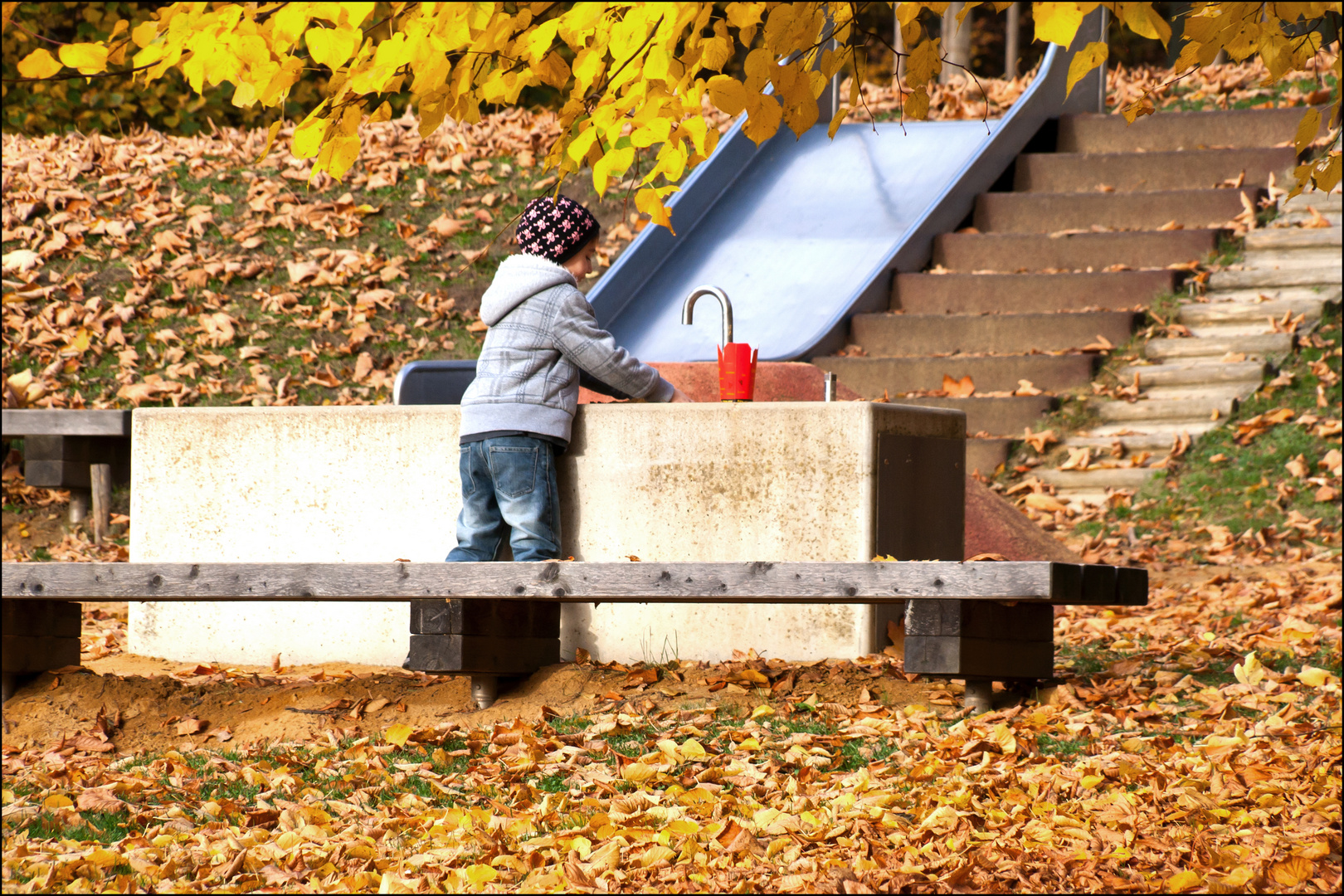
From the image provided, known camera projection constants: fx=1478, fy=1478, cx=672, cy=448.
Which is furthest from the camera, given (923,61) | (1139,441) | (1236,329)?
(1236,329)

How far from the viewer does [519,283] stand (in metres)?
5.04

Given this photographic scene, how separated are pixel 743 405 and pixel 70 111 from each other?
11648 millimetres

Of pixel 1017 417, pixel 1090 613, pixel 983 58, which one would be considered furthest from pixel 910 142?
pixel 983 58

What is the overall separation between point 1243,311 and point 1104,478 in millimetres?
1819

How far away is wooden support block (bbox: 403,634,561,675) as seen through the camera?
465cm

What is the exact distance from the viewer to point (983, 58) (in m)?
22.7

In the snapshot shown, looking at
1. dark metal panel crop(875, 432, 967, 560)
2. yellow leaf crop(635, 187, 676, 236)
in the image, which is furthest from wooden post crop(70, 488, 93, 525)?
yellow leaf crop(635, 187, 676, 236)

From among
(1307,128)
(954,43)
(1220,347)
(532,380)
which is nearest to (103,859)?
(532,380)

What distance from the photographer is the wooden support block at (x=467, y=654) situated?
15.3 feet

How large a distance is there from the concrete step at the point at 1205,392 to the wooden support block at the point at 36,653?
20.1 feet

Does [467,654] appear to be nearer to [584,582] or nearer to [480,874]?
[584,582]

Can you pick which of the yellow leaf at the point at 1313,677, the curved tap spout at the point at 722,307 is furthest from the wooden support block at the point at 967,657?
the curved tap spout at the point at 722,307

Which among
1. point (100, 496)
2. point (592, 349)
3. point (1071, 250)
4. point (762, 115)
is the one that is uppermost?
point (1071, 250)

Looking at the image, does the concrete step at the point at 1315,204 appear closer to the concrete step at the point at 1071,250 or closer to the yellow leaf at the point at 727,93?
the concrete step at the point at 1071,250
